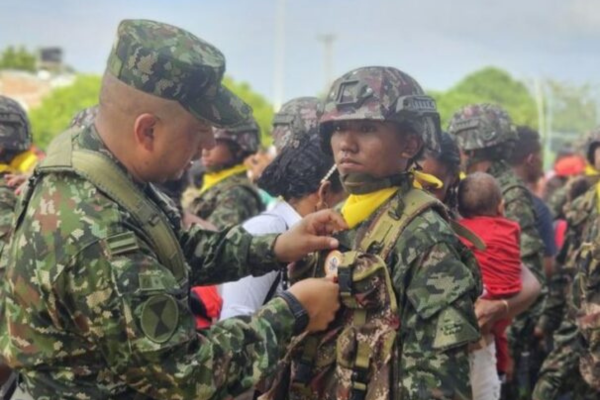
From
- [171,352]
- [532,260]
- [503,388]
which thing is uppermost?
[171,352]

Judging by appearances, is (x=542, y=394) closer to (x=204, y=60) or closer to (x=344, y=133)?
(x=344, y=133)

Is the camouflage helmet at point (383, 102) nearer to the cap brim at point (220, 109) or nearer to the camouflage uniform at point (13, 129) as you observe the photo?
the cap brim at point (220, 109)

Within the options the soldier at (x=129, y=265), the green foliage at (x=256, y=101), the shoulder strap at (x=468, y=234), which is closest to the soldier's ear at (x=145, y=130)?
the soldier at (x=129, y=265)

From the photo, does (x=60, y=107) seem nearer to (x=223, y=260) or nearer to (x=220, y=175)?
(x=220, y=175)

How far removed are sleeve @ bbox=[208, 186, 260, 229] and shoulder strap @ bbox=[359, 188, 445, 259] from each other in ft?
10.9

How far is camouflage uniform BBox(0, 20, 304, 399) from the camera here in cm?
229

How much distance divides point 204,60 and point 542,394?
13.0 ft

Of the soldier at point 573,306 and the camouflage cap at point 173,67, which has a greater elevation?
the camouflage cap at point 173,67

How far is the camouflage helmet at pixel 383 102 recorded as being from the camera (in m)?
2.95

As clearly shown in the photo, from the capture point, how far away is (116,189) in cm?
246

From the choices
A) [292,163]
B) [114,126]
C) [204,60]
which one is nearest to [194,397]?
[114,126]

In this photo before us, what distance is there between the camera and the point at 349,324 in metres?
2.86

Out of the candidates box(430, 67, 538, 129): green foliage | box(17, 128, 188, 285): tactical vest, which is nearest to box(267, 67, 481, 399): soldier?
box(17, 128, 188, 285): tactical vest

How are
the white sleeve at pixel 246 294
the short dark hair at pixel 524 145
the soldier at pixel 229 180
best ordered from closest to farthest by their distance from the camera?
the white sleeve at pixel 246 294 < the soldier at pixel 229 180 < the short dark hair at pixel 524 145
